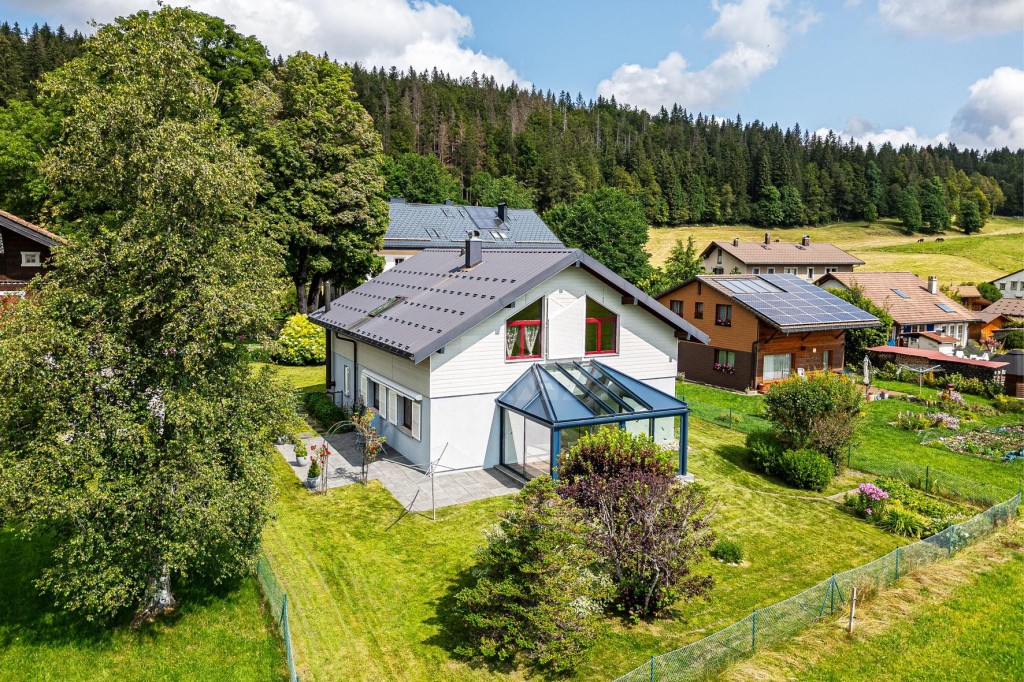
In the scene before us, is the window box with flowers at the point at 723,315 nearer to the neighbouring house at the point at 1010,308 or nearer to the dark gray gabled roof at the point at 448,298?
the dark gray gabled roof at the point at 448,298

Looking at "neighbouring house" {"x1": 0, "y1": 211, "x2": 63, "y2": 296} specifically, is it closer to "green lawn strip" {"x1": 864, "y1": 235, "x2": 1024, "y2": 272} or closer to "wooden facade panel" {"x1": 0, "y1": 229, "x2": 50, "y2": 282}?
"wooden facade panel" {"x1": 0, "y1": 229, "x2": 50, "y2": 282}

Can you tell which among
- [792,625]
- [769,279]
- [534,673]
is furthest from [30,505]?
[769,279]

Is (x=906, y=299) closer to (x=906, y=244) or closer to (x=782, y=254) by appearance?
(x=782, y=254)

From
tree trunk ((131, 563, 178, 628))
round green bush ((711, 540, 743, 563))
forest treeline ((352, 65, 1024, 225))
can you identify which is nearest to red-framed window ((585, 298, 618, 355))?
round green bush ((711, 540, 743, 563))

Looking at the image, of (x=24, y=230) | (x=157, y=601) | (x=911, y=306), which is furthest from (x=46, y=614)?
(x=911, y=306)

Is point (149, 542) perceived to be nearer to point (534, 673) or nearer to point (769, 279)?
point (534, 673)

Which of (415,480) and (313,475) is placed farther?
(415,480)
